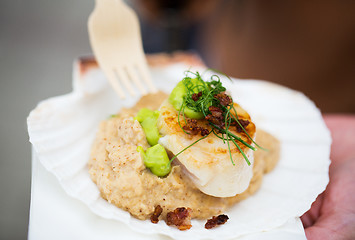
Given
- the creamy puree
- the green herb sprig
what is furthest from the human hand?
the green herb sprig

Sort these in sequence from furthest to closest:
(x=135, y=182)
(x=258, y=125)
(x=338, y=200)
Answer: (x=258, y=125) < (x=338, y=200) < (x=135, y=182)

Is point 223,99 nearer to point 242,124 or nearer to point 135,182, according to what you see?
point 242,124

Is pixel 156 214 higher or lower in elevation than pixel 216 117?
lower

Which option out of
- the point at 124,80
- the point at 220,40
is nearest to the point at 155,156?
the point at 124,80

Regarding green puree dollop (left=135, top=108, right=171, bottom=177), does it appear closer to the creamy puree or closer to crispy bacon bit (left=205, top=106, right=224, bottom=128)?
the creamy puree

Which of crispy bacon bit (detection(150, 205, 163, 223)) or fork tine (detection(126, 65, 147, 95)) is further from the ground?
fork tine (detection(126, 65, 147, 95))

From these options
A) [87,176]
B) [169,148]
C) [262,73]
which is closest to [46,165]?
[87,176]

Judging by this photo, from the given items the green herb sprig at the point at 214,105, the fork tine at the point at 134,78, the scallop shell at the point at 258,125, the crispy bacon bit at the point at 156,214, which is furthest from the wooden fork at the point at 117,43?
the crispy bacon bit at the point at 156,214
